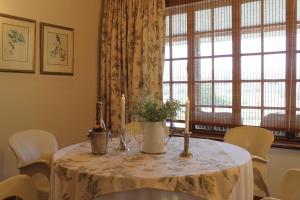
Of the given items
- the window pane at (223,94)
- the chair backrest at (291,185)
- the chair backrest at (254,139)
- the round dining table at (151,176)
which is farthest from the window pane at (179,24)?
the chair backrest at (291,185)

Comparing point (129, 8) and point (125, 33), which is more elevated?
point (129, 8)

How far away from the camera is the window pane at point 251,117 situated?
325 centimetres

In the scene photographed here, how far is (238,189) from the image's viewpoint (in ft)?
5.35

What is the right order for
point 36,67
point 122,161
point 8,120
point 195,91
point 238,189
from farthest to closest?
point 195,91, point 36,67, point 8,120, point 122,161, point 238,189

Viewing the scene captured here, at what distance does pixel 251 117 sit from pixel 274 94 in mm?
338

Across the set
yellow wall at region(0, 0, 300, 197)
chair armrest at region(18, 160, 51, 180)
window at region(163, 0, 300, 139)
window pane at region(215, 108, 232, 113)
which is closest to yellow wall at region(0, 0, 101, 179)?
yellow wall at region(0, 0, 300, 197)

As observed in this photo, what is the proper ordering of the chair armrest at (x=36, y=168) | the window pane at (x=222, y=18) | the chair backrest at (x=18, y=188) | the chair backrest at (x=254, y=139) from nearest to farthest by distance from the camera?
the chair backrest at (x=18, y=188)
the chair armrest at (x=36, y=168)
the chair backrest at (x=254, y=139)
the window pane at (x=222, y=18)

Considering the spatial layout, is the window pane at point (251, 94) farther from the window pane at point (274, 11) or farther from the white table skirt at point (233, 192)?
the white table skirt at point (233, 192)

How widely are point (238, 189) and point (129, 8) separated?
2805 millimetres

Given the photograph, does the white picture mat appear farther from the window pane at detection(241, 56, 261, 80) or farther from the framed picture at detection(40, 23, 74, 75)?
the window pane at detection(241, 56, 261, 80)

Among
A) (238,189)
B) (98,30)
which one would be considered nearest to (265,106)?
(238,189)

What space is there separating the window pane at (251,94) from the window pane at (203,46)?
1.89 feet

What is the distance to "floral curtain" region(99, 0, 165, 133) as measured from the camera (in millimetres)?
3684

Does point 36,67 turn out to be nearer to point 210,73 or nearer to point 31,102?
point 31,102
